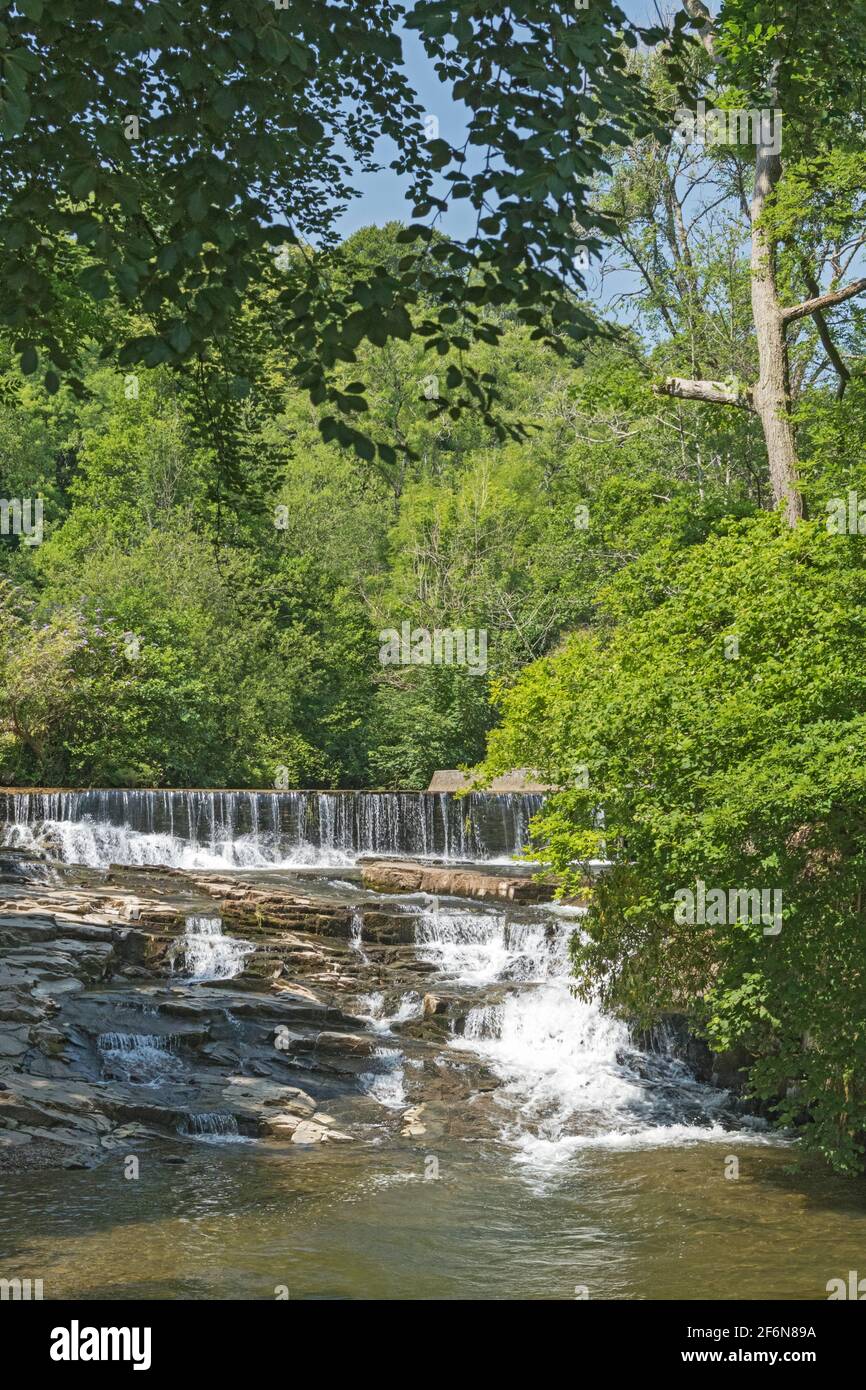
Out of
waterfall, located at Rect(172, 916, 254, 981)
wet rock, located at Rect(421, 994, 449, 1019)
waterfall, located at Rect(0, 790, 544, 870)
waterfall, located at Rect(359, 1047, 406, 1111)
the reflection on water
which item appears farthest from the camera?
waterfall, located at Rect(0, 790, 544, 870)

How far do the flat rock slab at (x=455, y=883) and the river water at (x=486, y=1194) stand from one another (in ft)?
12.2

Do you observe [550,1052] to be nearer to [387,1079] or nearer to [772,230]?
[387,1079]

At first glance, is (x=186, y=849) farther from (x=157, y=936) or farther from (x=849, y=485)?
(x=849, y=485)

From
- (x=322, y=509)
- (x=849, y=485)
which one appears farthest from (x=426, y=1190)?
(x=322, y=509)

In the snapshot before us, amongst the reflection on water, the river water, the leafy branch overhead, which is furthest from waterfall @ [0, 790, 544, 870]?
the leafy branch overhead

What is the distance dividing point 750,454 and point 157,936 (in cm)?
1730

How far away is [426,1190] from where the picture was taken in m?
10.5

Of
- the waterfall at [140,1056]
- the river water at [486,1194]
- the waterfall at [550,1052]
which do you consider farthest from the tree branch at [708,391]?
the waterfall at [140,1056]

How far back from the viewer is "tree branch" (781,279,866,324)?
16797 millimetres

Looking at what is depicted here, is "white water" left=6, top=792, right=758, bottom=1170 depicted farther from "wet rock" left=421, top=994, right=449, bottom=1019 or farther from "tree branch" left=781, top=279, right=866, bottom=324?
"tree branch" left=781, top=279, right=866, bottom=324

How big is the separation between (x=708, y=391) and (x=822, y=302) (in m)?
2.01

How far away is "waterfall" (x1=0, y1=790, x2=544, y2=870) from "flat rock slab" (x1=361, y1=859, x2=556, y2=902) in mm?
1546

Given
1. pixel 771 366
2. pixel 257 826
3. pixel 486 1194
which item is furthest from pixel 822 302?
pixel 257 826

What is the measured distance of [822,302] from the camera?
17203mm
